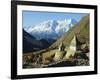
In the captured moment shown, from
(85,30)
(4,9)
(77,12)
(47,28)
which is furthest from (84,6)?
(4,9)

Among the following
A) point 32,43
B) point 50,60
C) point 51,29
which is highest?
point 51,29

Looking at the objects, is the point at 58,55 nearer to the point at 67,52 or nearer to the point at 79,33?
the point at 67,52

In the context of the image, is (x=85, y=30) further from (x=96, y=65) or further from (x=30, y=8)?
(x=30, y=8)

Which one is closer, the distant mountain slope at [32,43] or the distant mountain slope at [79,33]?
the distant mountain slope at [32,43]

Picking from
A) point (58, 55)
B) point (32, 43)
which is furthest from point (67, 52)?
point (32, 43)

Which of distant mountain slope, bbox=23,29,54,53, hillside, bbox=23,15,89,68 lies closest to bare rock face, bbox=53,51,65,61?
hillside, bbox=23,15,89,68

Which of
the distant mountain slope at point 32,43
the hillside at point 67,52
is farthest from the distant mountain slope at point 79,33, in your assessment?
the distant mountain slope at point 32,43

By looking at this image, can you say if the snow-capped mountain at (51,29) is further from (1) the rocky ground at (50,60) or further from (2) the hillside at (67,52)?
(1) the rocky ground at (50,60)
